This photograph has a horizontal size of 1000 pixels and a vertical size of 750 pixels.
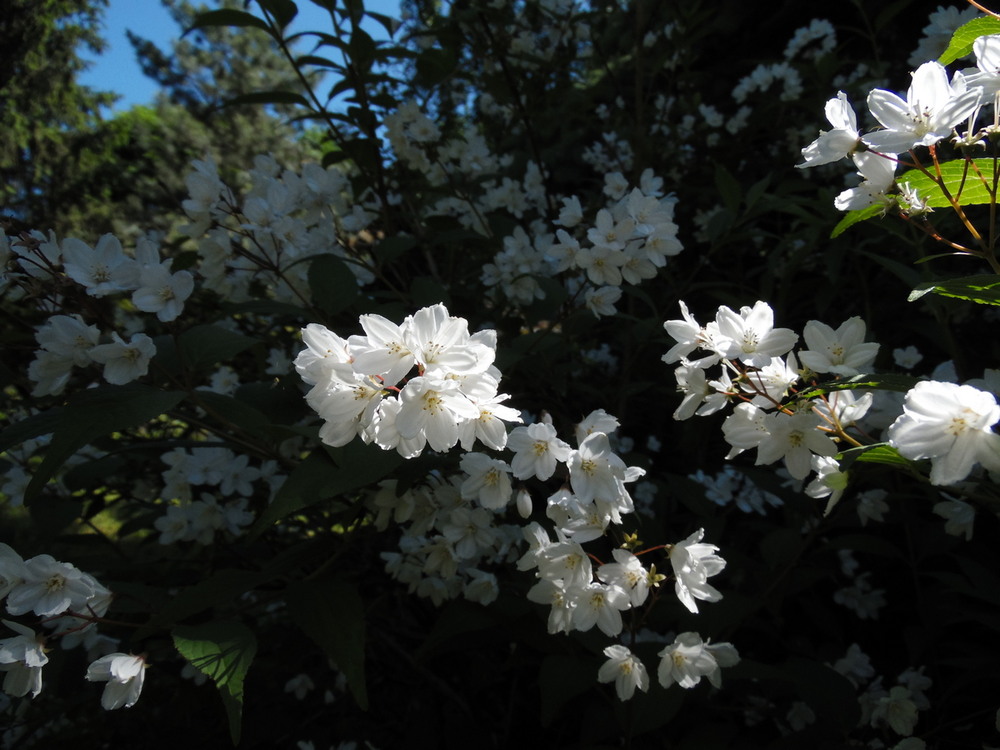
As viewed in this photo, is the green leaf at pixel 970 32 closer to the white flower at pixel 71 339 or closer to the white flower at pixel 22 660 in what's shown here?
the white flower at pixel 71 339

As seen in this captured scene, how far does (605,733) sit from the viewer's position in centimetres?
156

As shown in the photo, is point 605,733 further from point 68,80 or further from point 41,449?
point 68,80

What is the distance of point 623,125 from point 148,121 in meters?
12.3

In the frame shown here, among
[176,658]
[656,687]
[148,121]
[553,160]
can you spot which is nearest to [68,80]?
[148,121]

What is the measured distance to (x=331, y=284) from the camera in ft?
5.62

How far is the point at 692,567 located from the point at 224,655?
0.86m

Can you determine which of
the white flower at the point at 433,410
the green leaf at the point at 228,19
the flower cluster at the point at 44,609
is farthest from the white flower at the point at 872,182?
the green leaf at the point at 228,19

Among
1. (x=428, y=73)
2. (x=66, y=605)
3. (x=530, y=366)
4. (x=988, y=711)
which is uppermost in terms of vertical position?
(x=428, y=73)

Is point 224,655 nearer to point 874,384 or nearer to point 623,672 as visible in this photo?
point 623,672

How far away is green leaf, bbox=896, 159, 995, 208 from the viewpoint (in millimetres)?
1021

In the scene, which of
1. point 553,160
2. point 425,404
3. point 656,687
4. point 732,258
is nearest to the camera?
point 425,404

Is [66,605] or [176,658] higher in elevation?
[66,605]

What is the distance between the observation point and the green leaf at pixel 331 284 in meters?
1.69

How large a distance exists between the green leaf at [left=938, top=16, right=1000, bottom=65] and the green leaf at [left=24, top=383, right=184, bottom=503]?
1393 millimetres
